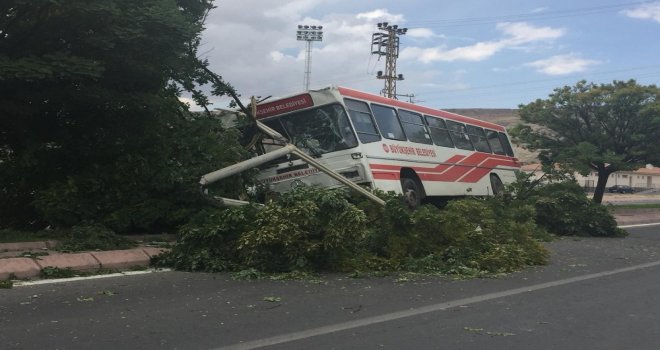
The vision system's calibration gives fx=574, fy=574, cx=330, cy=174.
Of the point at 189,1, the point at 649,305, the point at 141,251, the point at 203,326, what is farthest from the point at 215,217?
the point at 649,305

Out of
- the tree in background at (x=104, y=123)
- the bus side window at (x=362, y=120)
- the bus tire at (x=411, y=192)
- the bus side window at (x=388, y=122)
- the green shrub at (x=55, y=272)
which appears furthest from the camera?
the bus tire at (x=411, y=192)

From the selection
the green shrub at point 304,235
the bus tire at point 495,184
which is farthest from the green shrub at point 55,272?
the bus tire at point 495,184

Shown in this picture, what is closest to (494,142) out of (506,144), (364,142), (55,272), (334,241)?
(506,144)

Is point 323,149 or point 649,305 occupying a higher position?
point 323,149

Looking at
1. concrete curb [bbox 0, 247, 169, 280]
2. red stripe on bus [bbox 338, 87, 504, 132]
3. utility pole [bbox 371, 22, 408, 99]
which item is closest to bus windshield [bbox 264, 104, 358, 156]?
red stripe on bus [bbox 338, 87, 504, 132]

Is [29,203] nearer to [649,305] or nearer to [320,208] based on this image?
[320,208]

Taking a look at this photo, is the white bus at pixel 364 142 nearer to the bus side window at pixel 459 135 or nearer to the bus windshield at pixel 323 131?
the bus windshield at pixel 323 131

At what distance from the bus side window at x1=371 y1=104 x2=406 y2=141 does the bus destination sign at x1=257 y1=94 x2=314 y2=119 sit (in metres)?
1.64

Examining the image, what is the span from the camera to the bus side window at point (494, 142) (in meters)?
18.5

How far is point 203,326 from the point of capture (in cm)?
528

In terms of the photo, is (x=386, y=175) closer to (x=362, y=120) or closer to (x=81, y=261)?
(x=362, y=120)

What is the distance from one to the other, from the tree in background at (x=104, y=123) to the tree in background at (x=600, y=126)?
47.1 feet

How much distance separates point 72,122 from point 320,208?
17.0 ft

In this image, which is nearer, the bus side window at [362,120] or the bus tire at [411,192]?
the bus side window at [362,120]
